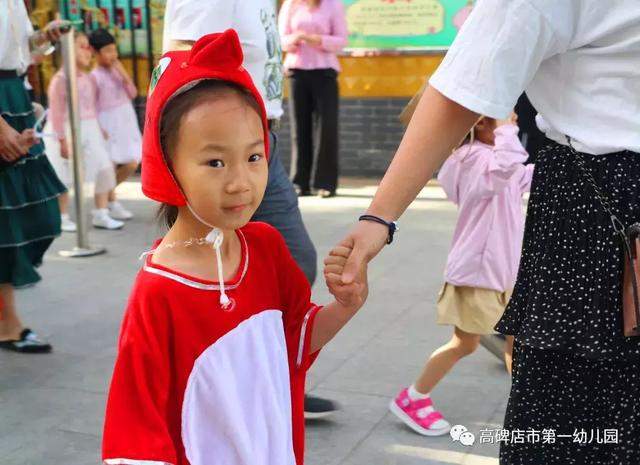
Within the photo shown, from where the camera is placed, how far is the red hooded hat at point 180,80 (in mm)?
1777

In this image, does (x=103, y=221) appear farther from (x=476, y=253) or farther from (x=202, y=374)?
(x=202, y=374)

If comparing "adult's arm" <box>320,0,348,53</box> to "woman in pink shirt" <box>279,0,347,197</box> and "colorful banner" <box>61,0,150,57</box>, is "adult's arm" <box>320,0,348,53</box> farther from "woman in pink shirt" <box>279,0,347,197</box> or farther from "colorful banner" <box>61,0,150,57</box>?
"colorful banner" <box>61,0,150,57</box>

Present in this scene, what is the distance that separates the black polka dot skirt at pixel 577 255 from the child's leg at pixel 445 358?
1.60 m

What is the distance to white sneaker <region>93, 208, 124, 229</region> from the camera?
282 inches

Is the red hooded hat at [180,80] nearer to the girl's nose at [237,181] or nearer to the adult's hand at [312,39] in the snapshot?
the girl's nose at [237,181]

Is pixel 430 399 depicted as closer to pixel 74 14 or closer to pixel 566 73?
pixel 566 73

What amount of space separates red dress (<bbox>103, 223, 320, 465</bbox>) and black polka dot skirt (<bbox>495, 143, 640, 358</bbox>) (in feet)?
1.77

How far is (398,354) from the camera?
4.24 metres

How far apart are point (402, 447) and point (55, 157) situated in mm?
4727

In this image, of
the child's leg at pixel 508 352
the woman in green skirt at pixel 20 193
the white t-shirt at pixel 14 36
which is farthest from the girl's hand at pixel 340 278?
the white t-shirt at pixel 14 36

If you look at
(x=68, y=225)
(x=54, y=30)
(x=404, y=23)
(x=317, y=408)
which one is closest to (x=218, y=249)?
(x=317, y=408)

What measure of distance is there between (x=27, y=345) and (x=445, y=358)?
6.77 feet

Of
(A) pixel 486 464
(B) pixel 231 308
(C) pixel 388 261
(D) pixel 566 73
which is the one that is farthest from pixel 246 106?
(C) pixel 388 261

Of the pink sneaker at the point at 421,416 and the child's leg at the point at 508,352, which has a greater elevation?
the child's leg at the point at 508,352
